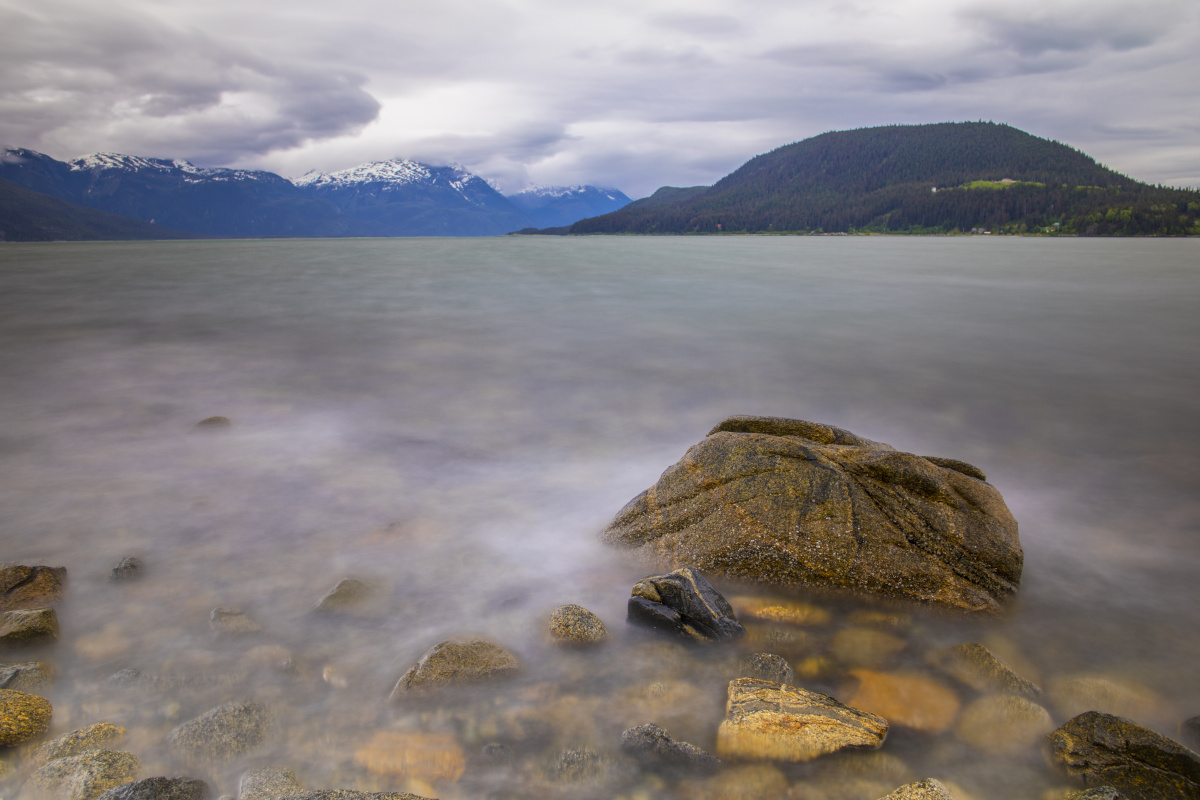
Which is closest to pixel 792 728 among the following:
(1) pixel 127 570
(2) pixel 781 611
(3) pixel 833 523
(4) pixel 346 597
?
(2) pixel 781 611

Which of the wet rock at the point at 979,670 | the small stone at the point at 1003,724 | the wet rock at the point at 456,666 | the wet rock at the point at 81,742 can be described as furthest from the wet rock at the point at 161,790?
the wet rock at the point at 979,670

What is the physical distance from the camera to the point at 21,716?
3.50 meters

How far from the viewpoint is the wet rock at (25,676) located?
12.7 ft

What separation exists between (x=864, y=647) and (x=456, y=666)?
8.99 ft

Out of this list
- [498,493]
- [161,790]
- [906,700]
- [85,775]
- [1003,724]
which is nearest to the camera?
[161,790]

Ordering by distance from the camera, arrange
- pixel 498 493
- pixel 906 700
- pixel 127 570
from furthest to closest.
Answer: pixel 498 493, pixel 127 570, pixel 906 700

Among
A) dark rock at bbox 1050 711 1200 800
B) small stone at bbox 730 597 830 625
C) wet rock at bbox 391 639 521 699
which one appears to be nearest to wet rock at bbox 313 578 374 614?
wet rock at bbox 391 639 521 699

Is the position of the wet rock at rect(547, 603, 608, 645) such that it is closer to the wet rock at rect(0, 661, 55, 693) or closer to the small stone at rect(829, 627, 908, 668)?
the small stone at rect(829, 627, 908, 668)

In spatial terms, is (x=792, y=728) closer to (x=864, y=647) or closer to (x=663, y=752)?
(x=663, y=752)

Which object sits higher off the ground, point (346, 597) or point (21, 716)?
point (21, 716)

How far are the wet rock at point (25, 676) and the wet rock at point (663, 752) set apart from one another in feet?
11.9

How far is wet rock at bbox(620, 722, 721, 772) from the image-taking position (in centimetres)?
336

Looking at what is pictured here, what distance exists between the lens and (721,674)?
4.07 meters

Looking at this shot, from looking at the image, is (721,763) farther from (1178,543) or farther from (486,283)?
(486,283)
